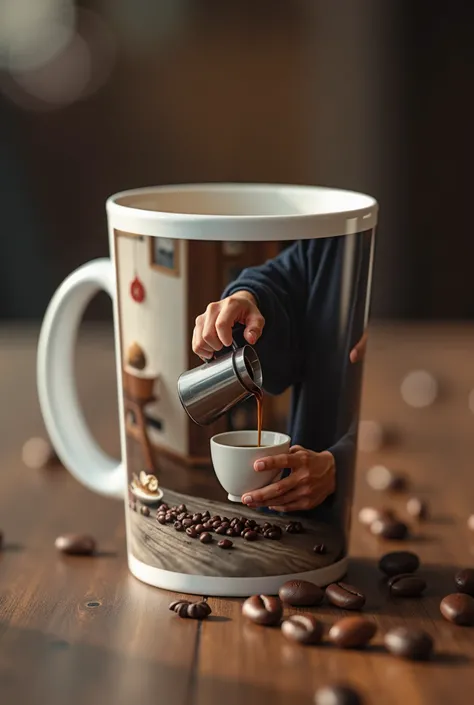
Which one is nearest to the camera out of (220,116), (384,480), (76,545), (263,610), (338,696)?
(338,696)

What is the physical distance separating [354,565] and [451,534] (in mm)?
123

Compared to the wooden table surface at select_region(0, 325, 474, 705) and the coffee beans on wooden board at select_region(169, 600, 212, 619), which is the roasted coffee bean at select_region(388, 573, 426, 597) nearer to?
the wooden table surface at select_region(0, 325, 474, 705)

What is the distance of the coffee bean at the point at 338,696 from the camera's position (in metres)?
0.52

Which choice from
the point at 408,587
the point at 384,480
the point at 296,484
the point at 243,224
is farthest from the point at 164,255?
the point at 384,480

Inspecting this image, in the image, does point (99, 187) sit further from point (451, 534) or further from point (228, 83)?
point (451, 534)

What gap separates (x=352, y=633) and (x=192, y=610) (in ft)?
0.39

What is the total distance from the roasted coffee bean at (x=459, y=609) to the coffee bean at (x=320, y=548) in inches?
3.7

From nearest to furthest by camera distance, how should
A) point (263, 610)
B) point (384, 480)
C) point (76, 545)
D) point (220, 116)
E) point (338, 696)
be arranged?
point (338, 696), point (263, 610), point (76, 545), point (384, 480), point (220, 116)

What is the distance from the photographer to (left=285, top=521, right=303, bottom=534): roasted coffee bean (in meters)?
0.69

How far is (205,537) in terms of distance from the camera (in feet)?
2.23

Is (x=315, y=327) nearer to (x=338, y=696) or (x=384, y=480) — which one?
(x=338, y=696)

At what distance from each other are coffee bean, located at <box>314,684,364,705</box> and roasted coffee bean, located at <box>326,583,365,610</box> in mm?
137

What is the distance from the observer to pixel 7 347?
162cm

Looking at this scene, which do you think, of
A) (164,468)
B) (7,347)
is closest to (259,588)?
(164,468)
